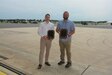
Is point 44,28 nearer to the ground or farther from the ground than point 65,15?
nearer to the ground

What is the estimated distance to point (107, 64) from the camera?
9641 millimetres

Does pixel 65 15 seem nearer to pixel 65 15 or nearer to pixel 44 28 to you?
pixel 65 15

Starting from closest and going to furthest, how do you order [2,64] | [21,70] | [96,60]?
[21,70] → [2,64] → [96,60]

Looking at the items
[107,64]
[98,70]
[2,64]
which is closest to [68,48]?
[98,70]

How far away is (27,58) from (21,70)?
79.6 inches

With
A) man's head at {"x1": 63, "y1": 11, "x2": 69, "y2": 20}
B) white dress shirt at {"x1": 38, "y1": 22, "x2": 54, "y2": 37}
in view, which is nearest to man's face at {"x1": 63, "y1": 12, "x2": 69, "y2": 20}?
Answer: man's head at {"x1": 63, "y1": 11, "x2": 69, "y2": 20}

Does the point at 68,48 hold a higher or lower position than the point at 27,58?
higher

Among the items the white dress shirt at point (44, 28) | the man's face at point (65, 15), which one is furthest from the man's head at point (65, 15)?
the white dress shirt at point (44, 28)

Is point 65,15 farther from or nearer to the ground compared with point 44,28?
farther from the ground

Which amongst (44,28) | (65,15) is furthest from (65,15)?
(44,28)

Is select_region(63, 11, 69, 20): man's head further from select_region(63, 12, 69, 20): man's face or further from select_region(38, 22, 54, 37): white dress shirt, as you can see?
select_region(38, 22, 54, 37): white dress shirt

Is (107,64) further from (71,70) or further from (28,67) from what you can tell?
(28,67)

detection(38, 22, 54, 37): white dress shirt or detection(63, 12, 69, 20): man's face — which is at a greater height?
detection(63, 12, 69, 20): man's face

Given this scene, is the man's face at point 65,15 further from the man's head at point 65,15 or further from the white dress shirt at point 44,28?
the white dress shirt at point 44,28
